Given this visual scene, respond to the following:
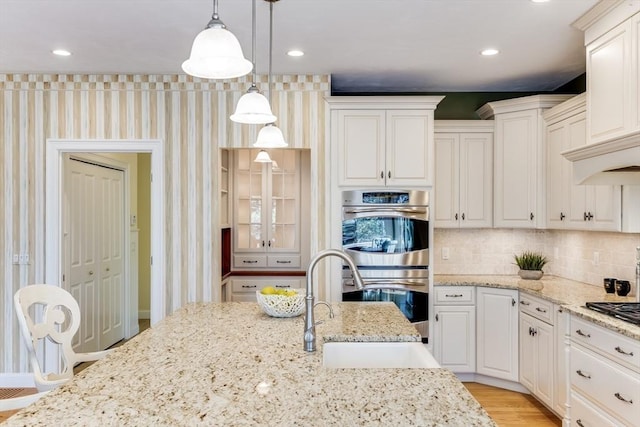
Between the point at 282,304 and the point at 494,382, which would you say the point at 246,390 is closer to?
the point at 282,304

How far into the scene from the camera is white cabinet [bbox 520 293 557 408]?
3258 mm

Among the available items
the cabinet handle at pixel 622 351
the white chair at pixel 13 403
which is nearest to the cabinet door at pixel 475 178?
the cabinet handle at pixel 622 351

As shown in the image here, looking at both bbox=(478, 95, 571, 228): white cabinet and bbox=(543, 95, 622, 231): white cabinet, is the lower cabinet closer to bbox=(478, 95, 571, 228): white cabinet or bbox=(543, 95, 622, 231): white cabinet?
bbox=(478, 95, 571, 228): white cabinet

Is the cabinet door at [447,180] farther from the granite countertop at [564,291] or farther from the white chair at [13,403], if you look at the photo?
the white chair at [13,403]

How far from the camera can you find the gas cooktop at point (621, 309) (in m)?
2.40

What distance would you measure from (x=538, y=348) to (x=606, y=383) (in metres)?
0.98

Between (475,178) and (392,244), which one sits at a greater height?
(475,178)

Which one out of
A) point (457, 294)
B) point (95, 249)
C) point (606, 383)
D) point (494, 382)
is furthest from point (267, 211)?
point (606, 383)

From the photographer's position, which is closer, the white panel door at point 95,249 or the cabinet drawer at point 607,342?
the cabinet drawer at point 607,342

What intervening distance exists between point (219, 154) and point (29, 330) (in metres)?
2.28

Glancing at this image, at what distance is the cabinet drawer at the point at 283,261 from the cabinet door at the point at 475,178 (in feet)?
6.89

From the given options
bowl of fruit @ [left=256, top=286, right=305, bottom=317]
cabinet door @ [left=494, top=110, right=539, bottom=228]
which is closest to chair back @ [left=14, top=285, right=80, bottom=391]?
bowl of fruit @ [left=256, top=286, right=305, bottom=317]

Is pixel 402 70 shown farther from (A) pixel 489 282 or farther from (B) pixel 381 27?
(A) pixel 489 282

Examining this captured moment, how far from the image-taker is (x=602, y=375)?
2.51 metres
